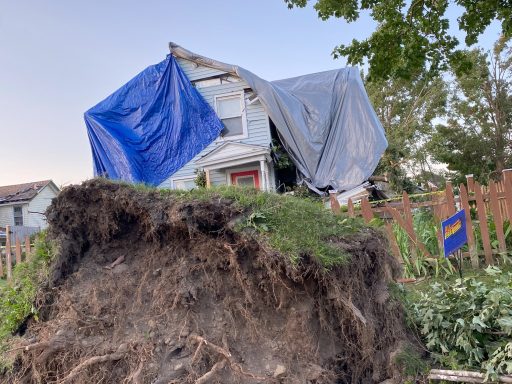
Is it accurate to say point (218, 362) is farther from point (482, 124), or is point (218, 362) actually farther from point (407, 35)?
point (482, 124)

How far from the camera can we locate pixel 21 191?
103 feet

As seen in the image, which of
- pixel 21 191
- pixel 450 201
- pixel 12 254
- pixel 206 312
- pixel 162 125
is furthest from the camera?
pixel 21 191

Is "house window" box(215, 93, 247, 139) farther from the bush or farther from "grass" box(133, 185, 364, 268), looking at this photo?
the bush

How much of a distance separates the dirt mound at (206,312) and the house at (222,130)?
10198mm

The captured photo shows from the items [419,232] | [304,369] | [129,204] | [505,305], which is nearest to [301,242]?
[304,369]

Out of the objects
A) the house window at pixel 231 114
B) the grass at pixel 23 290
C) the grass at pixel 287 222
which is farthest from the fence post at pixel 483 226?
the house window at pixel 231 114

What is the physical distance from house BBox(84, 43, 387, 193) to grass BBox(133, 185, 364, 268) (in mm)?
10095

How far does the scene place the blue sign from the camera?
3.94 metres

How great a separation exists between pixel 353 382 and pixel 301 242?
1.17m

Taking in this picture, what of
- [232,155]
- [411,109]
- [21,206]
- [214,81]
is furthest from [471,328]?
[21,206]

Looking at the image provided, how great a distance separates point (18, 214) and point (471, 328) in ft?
108

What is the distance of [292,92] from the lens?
15.4m

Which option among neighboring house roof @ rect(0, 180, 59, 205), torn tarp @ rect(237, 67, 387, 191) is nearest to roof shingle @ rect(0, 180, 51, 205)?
neighboring house roof @ rect(0, 180, 59, 205)

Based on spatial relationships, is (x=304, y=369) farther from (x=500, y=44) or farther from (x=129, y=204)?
(x=500, y=44)
